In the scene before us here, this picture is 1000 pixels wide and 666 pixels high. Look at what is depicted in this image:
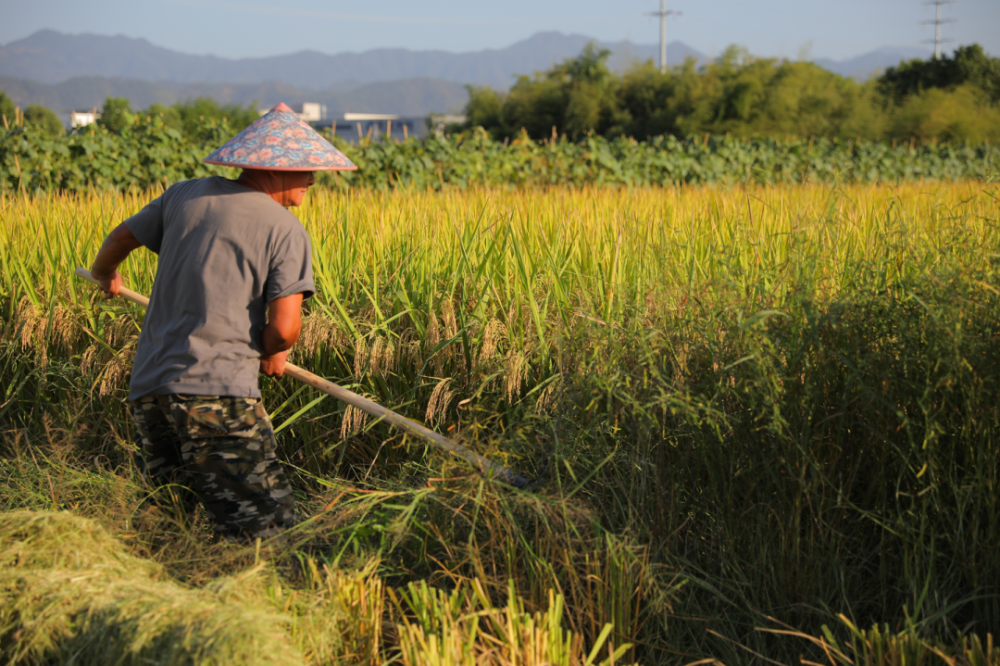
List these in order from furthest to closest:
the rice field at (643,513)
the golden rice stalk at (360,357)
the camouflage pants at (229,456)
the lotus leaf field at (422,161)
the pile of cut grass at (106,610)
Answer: the lotus leaf field at (422,161) < the golden rice stalk at (360,357) < the camouflage pants at (229,456) < the rice field at (643,513) < the pile of cut grass at (106,610)

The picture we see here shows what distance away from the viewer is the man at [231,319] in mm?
2098

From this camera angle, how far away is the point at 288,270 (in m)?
2.12

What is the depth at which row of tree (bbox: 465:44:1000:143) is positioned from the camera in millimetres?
30031

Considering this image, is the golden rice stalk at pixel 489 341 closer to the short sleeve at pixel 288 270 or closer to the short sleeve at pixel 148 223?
the short sleeve at pixel 288 270

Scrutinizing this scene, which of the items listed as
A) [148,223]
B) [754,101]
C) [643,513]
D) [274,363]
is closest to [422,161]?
[148,223]

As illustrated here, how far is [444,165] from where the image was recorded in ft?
28.9

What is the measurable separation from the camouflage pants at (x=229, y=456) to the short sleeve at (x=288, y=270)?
367 mm

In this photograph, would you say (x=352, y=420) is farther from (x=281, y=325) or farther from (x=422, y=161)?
(x=422, y=161)

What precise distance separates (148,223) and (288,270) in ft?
1.91

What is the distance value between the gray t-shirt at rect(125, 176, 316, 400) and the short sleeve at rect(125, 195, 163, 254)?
171mm

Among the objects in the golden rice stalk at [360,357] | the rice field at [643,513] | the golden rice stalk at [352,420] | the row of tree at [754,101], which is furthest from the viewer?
the row of tree at [754,101]

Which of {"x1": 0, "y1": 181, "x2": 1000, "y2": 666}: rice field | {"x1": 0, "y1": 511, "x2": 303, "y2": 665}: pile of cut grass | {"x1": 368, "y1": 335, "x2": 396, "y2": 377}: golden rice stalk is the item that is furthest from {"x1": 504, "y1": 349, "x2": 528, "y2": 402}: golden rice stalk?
{"x1": 0, "y1": 511, "x2": 303, "y2": 665}: pile of cut grass

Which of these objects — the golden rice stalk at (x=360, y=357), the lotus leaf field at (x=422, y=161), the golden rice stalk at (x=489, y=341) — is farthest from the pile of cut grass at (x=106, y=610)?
the lotus leaf field at (x=422, y=161)

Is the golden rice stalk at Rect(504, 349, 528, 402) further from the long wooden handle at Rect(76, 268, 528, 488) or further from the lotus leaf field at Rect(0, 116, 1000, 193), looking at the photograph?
the lotus leaf field at Rect(0, 116, 1000, 193)
